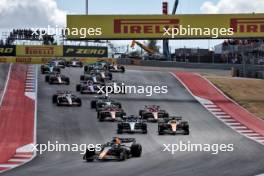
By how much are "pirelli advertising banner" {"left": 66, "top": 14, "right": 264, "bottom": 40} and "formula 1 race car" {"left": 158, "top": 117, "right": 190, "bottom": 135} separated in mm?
14353

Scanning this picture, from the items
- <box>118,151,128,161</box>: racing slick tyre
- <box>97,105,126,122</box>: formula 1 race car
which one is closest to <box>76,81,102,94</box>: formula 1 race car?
<box>97,105,126,122</box>: formula 1 race car

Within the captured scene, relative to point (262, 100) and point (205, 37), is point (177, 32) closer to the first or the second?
point (205, 37)

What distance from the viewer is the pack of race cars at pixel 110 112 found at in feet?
76.8

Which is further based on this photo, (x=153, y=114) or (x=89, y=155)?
(x=153, y=114)

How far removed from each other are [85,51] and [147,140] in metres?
43.8

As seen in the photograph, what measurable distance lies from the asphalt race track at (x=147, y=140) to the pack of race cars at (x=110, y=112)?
1.33ft

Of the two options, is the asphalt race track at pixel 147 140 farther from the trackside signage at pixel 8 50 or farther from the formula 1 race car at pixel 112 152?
the trackside signage at pixel 8 50

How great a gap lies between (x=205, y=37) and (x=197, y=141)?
53.9 ft

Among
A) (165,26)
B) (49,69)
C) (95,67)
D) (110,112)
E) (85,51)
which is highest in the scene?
(165,26)

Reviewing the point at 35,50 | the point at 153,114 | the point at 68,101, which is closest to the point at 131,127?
the point at 153,114

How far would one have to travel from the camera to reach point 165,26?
1754 inches

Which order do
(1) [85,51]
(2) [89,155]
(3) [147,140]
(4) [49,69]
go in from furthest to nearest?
1. (1) [85,51]
2. (4) [49,69]
3. (3) [147,140]
4. (2) [89,155]

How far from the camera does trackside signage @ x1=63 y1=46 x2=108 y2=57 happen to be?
Result: 70.9 metres

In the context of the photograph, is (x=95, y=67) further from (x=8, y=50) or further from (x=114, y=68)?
(x=8, y=50)
